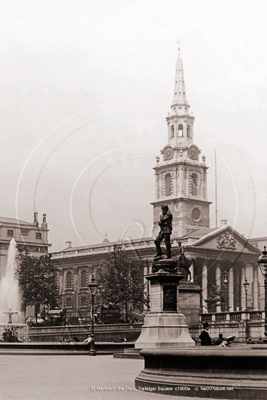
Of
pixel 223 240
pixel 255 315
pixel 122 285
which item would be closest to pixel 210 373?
pixel 255 315

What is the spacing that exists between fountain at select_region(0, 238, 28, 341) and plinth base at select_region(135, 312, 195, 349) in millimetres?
30883

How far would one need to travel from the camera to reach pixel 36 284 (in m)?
92.6

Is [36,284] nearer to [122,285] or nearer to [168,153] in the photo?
[122,285]

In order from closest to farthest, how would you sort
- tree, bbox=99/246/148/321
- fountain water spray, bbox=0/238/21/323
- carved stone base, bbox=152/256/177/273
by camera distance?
carved stone base, bbox=152/256/177/273
fountain water spray, bbox=0/238/21/323
tree, bbox=99/246/148/321

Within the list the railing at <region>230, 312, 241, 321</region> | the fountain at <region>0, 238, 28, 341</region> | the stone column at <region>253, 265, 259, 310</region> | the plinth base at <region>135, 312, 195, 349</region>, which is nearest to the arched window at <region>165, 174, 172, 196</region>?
the stone column at <region>253, 265, 259, 310</region>

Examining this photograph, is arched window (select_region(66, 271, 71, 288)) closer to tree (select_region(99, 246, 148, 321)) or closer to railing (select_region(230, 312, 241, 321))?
tree (select_region(99, 246, 148, 321))

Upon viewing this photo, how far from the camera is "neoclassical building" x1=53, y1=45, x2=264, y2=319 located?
11788cm

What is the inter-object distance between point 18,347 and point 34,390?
103 feet

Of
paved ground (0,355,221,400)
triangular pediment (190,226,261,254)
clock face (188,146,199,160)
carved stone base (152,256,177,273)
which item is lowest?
paved ground (0,355,221,400)

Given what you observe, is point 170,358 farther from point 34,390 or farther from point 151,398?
point 34,390

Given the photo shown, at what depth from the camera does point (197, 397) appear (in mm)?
16016

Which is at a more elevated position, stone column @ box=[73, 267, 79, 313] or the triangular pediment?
the triangular pediment

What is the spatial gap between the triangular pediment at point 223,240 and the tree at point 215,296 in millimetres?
8735

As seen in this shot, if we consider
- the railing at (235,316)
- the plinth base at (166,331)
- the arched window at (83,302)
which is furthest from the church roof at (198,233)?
the plinth base at (166,331)
